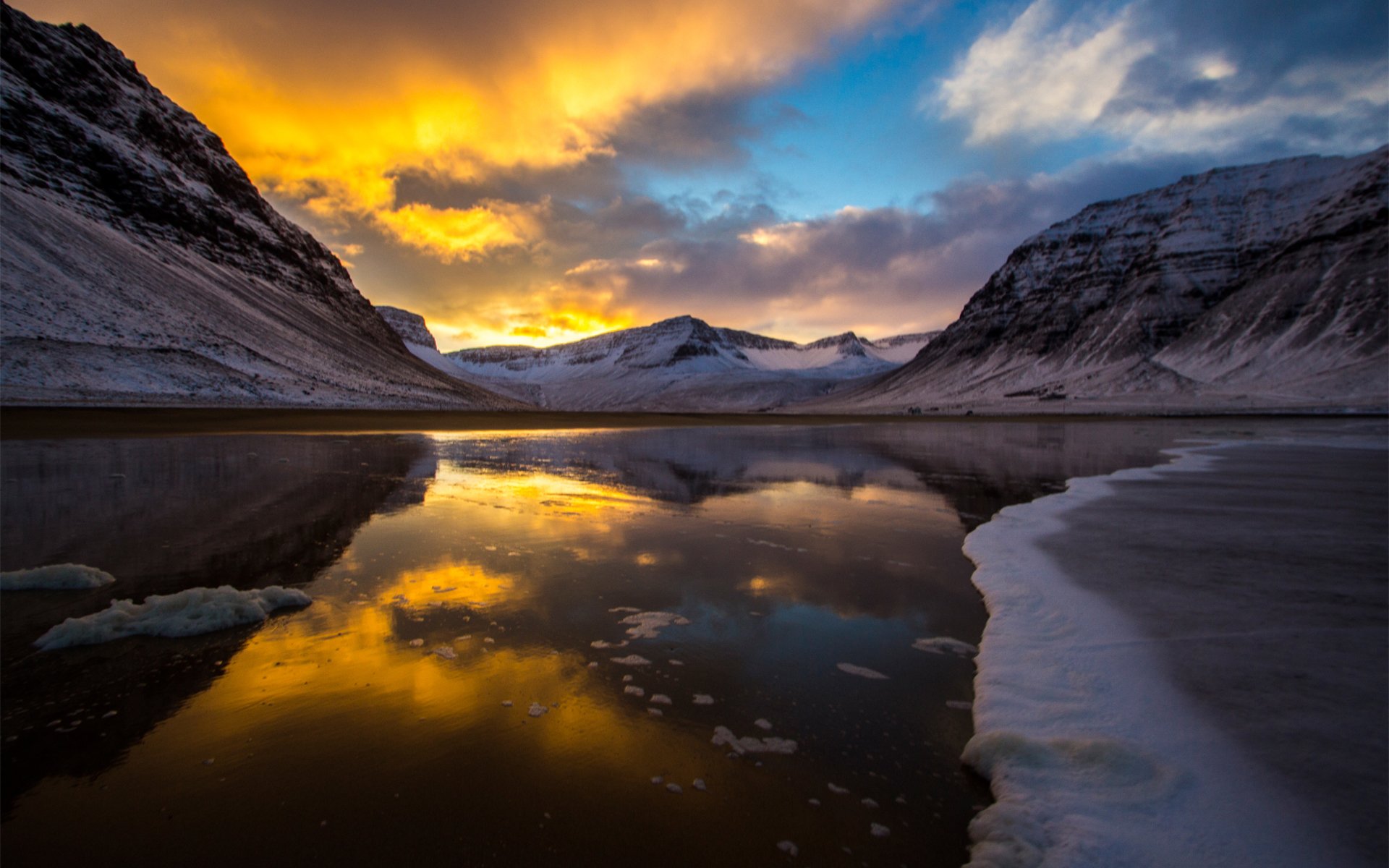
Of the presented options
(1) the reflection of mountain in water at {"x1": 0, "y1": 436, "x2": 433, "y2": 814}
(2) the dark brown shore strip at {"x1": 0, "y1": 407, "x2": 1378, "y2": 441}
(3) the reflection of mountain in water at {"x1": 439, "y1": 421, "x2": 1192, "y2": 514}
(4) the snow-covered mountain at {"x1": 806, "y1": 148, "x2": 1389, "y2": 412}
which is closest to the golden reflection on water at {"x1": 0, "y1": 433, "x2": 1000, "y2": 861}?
(1) the reflection of mountain in water at {"x1": 0, "y1": 436, "x2": 433, "y2": 814}

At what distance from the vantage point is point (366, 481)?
55.8ft

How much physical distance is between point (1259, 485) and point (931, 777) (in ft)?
60.6

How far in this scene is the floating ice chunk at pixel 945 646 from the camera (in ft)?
19.8

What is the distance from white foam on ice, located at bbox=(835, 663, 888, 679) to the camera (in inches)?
215

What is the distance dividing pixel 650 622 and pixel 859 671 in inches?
93.7

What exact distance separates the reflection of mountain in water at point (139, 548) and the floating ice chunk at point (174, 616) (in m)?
0.17

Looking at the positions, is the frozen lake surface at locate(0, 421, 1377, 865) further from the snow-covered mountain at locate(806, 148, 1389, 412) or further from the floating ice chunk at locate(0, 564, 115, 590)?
the snow-covered mountain at locate(806, 148, 1389, 412)

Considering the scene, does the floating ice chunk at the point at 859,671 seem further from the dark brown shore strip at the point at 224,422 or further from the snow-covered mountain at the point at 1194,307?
the snow-covered mountain at the point at 1194,307

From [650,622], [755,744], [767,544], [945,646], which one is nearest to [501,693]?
[650,622]

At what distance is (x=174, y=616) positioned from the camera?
6.22 meters

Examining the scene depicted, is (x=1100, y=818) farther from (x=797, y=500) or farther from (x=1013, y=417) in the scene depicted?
(x=1013, y=417)

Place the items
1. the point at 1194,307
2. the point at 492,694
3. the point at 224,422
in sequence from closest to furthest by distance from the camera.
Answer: the point at 492,694 < the point at 224,422 < the point at 1194,307

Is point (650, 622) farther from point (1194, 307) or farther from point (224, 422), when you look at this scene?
point (1194, 307)

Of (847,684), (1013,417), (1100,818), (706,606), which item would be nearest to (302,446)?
(706,606)
